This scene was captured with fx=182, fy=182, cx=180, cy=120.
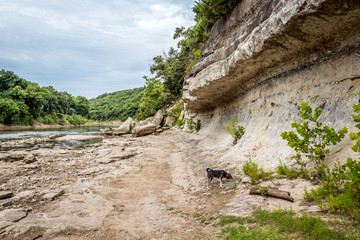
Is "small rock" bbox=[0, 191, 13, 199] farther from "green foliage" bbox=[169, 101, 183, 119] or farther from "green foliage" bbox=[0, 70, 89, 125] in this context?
"green foliage" bbox=[0, 70, 89, 125]

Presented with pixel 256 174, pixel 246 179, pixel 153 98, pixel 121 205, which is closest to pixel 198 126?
pixel 246 179

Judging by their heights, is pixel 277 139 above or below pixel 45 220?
above

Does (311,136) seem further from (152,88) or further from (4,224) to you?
(152,88)

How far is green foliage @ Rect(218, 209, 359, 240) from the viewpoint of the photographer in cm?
264

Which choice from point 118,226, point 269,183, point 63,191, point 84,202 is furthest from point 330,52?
point 63,191

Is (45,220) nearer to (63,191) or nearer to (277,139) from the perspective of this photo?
(63,191)

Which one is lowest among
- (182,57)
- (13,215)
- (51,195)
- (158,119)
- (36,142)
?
(51,195)

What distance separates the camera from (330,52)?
6.09 m

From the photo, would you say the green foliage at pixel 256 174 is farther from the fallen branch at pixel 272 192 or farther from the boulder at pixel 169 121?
the boulder at pixel 169 121

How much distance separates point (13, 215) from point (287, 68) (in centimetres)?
1089

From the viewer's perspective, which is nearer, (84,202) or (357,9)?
(357,9)

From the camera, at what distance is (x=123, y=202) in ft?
20.0

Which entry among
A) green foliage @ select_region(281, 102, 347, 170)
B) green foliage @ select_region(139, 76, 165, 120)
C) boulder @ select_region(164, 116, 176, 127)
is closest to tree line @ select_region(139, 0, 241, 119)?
green foliage @ select_region(139, 76, 165, 120)

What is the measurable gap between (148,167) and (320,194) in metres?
8.33
